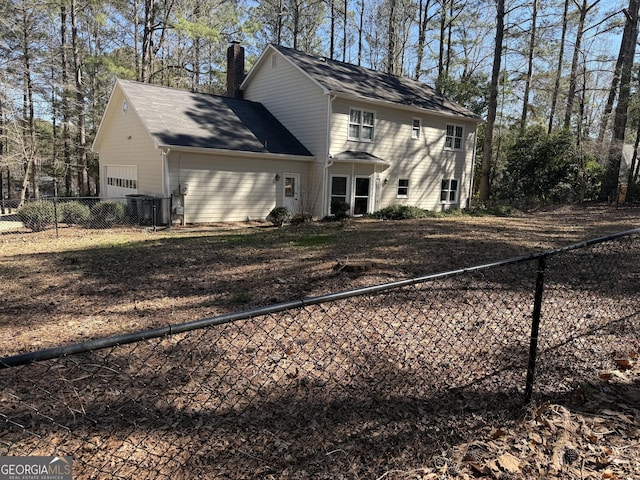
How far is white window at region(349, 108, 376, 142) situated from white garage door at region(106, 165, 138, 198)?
8.90 m

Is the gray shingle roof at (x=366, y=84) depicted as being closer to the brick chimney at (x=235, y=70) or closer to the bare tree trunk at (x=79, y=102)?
the brick chimney at (x=235, y=70)

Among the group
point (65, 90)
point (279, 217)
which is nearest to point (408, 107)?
point (279, 217)

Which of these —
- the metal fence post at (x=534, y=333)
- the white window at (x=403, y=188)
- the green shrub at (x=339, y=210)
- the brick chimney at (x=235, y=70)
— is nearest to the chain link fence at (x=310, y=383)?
the metal fence post at (x=534, y=333)

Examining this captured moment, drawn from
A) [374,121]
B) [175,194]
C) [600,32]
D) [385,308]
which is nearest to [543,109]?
[600,32]

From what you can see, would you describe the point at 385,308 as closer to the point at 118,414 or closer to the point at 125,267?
the point at 118,414

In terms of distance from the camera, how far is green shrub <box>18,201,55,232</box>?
43.4ft

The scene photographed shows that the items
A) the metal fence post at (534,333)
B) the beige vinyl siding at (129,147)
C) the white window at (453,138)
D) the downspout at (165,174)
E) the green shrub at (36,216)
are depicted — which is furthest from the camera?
the white window at (453,138)

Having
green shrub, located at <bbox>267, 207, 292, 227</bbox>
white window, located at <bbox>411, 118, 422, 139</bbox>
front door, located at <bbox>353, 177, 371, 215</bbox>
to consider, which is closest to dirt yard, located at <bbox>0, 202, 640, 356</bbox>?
green shrub, located at <bbox>267, 207, 292, 227</bbox>

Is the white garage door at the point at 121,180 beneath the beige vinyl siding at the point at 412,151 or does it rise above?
beneath

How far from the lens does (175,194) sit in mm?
14773

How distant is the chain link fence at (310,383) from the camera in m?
2.56

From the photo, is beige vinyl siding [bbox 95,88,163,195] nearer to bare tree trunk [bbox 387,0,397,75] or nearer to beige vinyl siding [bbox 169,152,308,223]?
beige vinyl siding [bbox 169,152,308,223]

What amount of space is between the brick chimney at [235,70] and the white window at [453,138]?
10673 millimetres

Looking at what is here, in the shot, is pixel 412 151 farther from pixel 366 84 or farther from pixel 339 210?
pixel 339 210
